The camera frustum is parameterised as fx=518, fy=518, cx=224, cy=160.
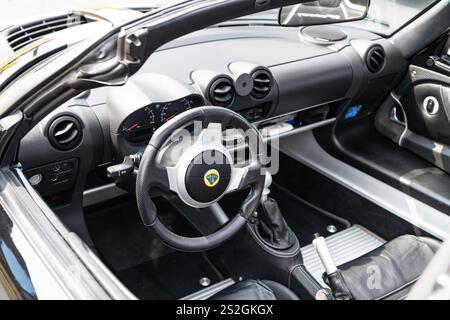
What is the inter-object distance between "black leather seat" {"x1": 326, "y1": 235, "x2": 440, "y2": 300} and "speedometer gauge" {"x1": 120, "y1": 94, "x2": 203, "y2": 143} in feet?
3.24

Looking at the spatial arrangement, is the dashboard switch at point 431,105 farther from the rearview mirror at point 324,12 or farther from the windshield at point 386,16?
the rearview mirror at point 324,12

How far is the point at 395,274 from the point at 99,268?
1328 mm

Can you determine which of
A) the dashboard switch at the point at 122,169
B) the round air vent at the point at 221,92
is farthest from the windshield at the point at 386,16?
the dashboard switch at the point at 122,169

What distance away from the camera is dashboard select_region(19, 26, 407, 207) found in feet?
7.09

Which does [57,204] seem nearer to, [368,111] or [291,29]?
[291,29]

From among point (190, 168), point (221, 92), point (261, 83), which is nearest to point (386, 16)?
point (261, 83)

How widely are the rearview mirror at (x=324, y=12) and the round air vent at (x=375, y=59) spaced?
0.32 metres

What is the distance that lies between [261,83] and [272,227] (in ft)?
2.39

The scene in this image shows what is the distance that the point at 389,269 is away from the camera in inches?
85.7

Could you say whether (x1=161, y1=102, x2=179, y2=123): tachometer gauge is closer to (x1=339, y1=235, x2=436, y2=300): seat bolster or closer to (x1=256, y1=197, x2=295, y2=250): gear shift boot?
(x1=256, y1=197, x2=295, y2=250): gear shift boot

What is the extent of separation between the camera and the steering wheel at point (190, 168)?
179 centimetres

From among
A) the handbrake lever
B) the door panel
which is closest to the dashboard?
the door panel

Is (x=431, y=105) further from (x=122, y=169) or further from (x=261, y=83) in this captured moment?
(x=122, y=169)

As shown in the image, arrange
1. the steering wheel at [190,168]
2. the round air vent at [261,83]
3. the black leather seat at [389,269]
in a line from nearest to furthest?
the steering wheel at [190,168] < the black leather seat at [389,269] < the round air vent at [261,83]
